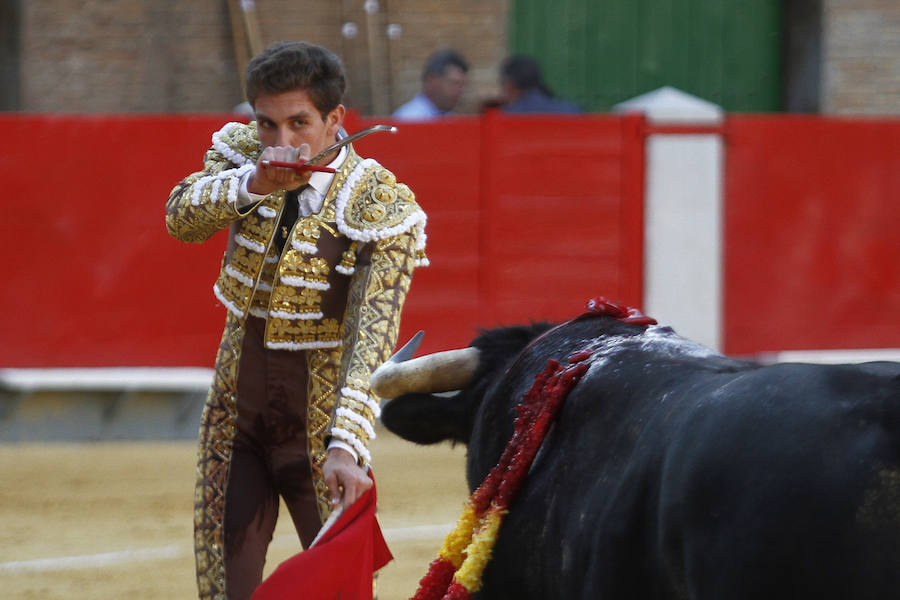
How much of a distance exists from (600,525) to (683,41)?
7392 mm

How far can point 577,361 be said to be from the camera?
199 cm

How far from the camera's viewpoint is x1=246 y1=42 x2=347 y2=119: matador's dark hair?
6.81ft

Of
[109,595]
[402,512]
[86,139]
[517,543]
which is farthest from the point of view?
[86,139]

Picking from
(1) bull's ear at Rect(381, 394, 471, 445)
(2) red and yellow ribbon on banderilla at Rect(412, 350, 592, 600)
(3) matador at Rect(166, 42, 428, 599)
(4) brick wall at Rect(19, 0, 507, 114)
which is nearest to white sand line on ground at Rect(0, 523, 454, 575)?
(3) matador at Rect(166, 42, 428, 599)

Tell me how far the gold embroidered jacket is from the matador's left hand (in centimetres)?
11

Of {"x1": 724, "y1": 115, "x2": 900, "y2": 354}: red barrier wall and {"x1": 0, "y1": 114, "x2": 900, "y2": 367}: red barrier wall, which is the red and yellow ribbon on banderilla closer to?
{"x1": 0, "y1": 114, "x2": 900, "y2": 367}: red barrier wall

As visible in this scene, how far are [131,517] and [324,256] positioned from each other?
267cm

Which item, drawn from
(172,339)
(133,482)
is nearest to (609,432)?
(133,482)

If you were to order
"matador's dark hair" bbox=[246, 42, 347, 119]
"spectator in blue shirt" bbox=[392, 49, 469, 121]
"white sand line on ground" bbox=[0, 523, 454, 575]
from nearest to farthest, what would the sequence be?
"matador's dark hair" bbox=[246, 42, 347, 119], "white sand line on ground" bbox=[0, 523, 454, 575], "spectator in blue shirt" bbox=[392, 49, 469, 121]

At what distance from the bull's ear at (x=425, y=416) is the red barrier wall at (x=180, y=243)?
12.8ft

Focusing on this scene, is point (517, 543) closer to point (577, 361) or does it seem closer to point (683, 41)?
point (577, 361)

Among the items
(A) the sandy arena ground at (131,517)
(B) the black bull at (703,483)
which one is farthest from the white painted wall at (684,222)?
(B) the black bull at (703,483)

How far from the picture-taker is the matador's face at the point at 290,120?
2.08 metres

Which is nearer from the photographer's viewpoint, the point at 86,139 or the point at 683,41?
the point at 86,139
